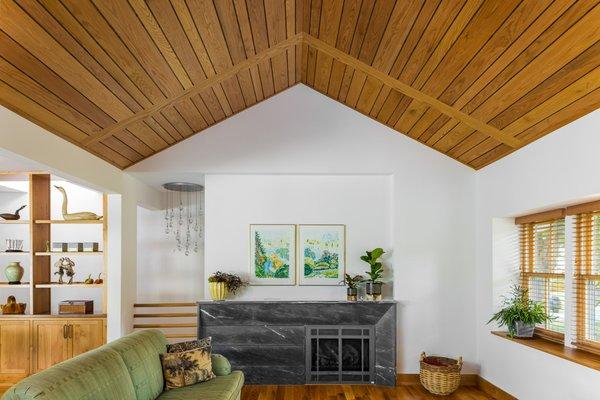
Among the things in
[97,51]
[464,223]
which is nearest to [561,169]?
[464,223]

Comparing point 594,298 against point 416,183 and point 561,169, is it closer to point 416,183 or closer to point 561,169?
point 561,169

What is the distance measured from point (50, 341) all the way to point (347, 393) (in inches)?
131

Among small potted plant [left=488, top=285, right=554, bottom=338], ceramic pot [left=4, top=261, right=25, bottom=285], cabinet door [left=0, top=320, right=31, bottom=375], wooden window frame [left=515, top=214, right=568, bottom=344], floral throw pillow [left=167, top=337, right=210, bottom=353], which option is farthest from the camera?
ceramic pot [left=4, top=261, right=25, bottom=285]

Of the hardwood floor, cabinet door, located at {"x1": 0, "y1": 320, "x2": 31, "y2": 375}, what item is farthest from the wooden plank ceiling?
the hardwood floor

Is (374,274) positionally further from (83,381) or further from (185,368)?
(83,381)

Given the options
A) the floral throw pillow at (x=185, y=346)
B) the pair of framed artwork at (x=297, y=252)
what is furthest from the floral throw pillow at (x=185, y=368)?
the pair of framed artwork at (x=297, y=252)

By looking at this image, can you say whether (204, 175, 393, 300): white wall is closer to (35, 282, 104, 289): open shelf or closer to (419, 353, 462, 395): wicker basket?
(419, 353, 462, 395): wicker basket

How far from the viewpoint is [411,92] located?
172 inches

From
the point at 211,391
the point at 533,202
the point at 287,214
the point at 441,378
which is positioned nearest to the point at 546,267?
the point at 533,202

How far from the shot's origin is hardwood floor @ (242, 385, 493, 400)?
16.2ft

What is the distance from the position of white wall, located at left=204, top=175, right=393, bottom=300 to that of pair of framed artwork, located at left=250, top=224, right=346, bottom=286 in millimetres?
84

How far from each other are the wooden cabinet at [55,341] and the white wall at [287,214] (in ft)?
5.15

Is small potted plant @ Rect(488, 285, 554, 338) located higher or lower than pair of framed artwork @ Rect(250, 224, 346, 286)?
lower

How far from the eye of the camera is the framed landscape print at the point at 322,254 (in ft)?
18.5
